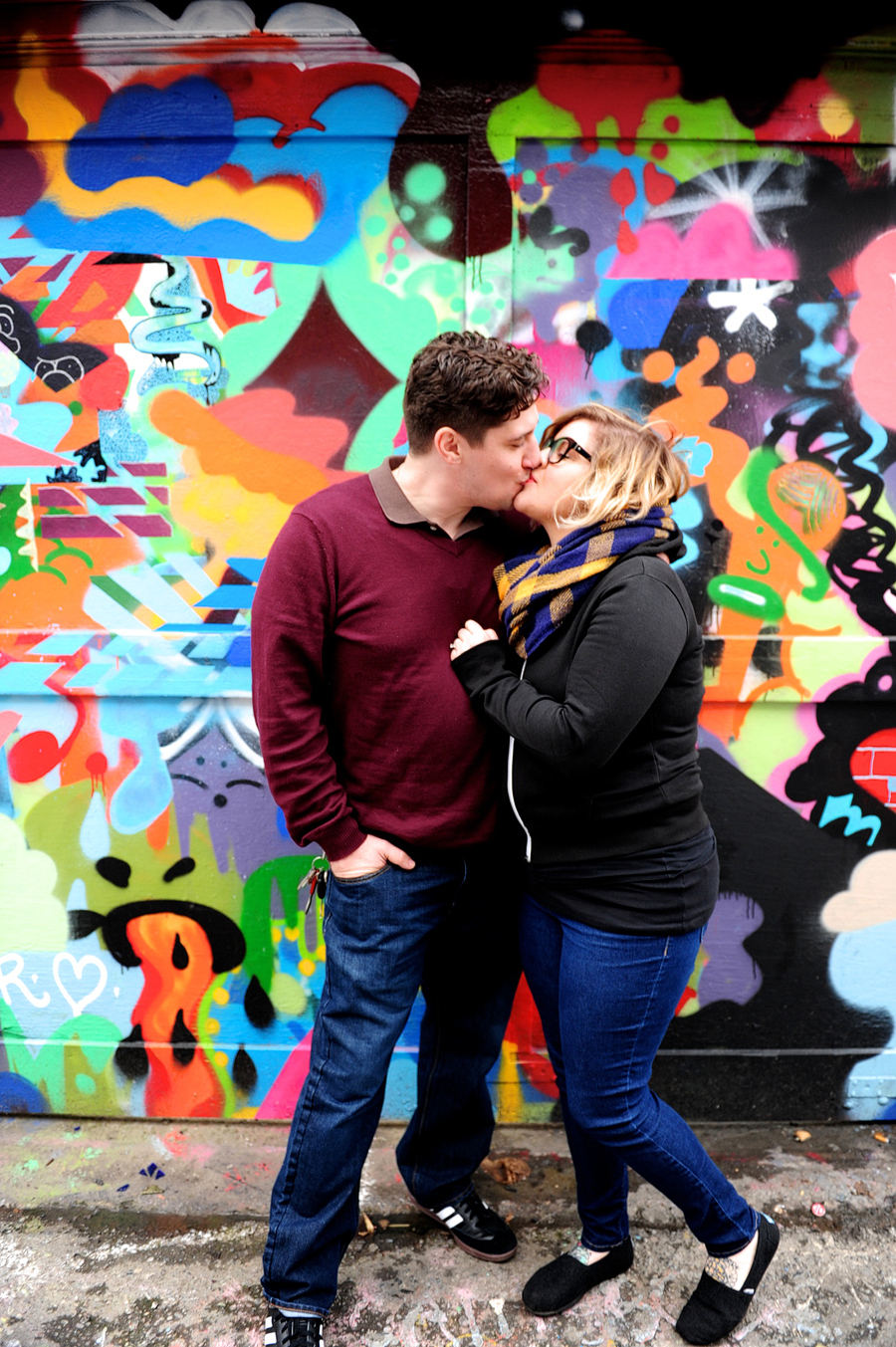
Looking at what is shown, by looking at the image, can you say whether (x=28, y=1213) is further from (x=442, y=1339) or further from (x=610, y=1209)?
(x=610, y=1209)

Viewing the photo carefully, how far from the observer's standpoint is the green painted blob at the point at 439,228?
2545 mm

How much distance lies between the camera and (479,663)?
1.99 meters

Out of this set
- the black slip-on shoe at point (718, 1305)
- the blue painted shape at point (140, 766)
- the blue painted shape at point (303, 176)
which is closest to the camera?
the black slip-on shoe at point (718, 1305)

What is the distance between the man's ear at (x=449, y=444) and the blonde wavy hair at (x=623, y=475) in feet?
0.86

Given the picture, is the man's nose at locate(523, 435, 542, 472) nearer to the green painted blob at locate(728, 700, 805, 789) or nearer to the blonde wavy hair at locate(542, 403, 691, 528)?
the blonde wavy hair at locate(542, 403, 691, 528)

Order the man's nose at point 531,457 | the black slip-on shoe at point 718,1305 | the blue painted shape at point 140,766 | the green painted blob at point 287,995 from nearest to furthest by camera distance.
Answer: the man's nose at point 531,457
the black slip-on shoe at point 718,1305
the blue painted shape at point 140,766
the green painted blob at point 287,995

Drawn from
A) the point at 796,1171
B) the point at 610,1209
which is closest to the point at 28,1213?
the point at 610,1209

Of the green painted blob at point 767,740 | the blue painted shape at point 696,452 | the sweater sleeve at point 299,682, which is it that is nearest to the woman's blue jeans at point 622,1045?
the sweater sleeve at point 299,682

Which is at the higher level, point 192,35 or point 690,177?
point 192,35

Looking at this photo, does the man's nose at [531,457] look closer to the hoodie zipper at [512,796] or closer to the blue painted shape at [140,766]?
the hoodie zipper at [512,796]

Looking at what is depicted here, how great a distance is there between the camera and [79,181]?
8.45 ft

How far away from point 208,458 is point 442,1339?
2.35 m

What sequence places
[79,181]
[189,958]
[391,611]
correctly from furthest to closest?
[189,958], [79,181], [391,611]

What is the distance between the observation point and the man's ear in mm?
1981
